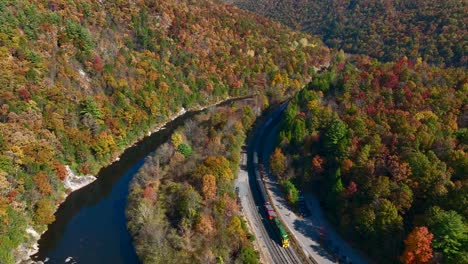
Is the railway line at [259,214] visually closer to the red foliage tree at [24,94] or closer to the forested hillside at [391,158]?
the forested hillside at [391,158]

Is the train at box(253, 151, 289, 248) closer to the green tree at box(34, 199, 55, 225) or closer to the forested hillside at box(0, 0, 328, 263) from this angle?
the forested hillside at box(0, 0, 328, 263)

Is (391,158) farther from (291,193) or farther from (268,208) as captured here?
(268,208)

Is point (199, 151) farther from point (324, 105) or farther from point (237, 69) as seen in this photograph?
point (237, 69)

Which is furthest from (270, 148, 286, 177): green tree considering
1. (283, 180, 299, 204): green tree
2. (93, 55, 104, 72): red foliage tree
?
(93, 55, 104, 72): red foliage tree

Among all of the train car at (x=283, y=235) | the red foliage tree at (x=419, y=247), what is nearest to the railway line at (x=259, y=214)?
the train car at (x=283, y=235)

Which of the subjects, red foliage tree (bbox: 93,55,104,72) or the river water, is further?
red foliage tree (bbox: 93,55,104,72)

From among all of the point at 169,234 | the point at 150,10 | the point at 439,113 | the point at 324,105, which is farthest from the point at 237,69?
the point at 169,234
